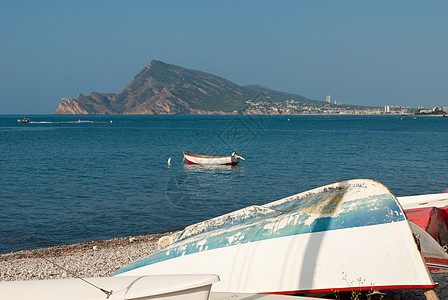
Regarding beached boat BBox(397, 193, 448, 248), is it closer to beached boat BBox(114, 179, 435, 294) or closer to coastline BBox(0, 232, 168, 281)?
beached boat BBox(114, 179, 435, 294)

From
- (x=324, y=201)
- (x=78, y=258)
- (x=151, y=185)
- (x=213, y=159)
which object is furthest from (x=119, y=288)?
(x=213, y=159)

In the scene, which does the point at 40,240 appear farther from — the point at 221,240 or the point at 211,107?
the point at 211,107

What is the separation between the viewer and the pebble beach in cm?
973

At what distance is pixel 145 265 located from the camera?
7676 millimetres

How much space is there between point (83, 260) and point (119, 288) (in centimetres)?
→ 725

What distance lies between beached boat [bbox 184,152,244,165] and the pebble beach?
71.7ft

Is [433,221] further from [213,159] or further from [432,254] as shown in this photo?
[213,159]

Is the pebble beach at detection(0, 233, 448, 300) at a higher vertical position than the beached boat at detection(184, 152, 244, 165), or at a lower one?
lower

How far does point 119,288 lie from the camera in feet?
15.5

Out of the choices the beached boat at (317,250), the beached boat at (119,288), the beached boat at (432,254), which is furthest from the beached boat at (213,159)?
the beached boat at (119,288)

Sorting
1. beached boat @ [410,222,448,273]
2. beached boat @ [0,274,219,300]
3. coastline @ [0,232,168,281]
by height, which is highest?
→ beached boat @ [0,274,219,300]

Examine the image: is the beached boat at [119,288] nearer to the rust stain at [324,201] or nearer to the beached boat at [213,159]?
the rust stain at [324,201]

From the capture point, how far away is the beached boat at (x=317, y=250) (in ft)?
19.8

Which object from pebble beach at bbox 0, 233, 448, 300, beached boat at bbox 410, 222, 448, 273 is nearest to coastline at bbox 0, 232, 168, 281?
pebble beach at bbox 0, 233, 448, 300
